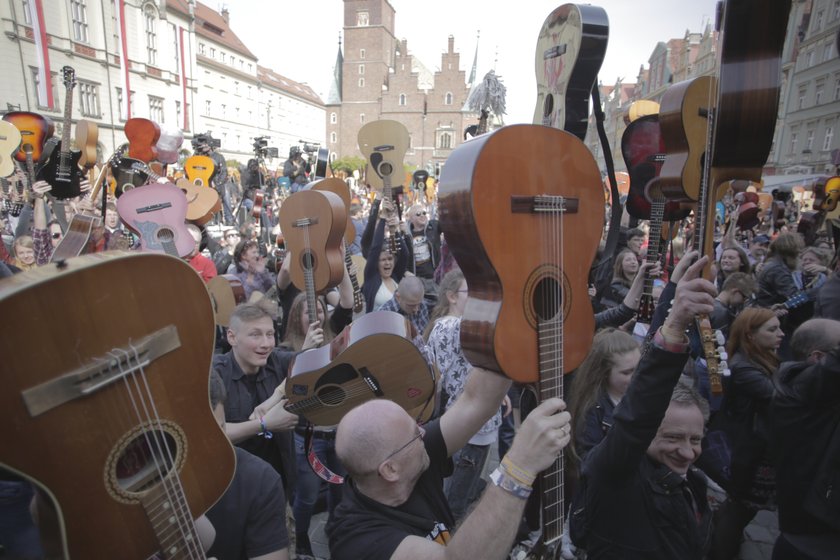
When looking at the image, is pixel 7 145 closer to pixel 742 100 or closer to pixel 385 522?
pixel 385 522

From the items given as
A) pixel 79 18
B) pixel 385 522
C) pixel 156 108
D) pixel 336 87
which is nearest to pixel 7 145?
pixel 385 522

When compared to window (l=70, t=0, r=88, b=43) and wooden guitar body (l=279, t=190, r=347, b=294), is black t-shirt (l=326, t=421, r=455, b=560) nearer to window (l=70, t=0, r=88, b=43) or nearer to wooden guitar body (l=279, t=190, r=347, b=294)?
wooden guitar body (l=279, t=190, r=347, b=294)

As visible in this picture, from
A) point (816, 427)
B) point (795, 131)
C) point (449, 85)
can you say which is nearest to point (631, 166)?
point (816, 427)

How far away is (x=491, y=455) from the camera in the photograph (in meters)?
4.98

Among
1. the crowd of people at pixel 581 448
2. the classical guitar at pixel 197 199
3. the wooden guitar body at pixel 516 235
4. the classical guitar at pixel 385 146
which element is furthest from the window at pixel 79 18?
the wooden guitar body at pixel 516 235

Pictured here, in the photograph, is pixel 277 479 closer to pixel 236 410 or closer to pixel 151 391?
pixel 151 391

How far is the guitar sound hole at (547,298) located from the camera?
4.24 ft

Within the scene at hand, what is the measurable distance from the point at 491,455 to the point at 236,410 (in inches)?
118

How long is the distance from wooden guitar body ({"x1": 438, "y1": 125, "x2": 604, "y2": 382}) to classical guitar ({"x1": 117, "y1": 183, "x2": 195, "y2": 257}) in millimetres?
3488

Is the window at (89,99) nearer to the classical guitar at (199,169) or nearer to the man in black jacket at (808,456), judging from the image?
the classical guitar at (199,169)

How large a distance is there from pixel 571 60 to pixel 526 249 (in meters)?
0.98

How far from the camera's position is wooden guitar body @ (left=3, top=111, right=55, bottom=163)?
647 cm

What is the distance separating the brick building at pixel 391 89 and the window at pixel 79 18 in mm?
39176

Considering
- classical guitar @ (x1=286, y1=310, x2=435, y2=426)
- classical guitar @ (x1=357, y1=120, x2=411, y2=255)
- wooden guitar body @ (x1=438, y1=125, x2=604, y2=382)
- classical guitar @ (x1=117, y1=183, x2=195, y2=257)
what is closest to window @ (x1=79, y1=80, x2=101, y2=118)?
classical guitar @ (x1=357, y1=120, x2=411, y2=255)
